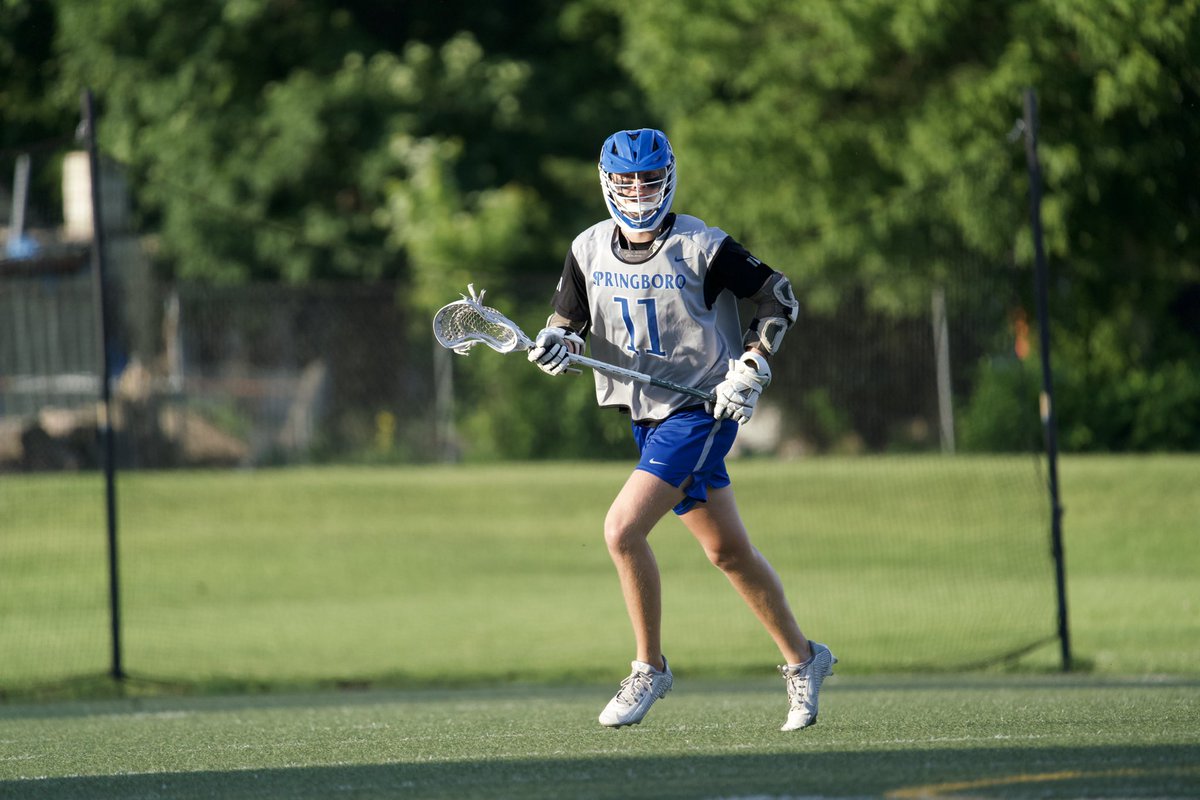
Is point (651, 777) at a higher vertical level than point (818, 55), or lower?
lower

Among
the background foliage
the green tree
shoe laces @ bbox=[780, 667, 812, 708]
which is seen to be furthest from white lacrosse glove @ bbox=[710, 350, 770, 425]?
the green tree

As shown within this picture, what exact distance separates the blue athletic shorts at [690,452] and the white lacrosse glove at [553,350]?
41cm

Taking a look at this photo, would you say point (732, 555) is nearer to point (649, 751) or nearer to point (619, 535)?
point (619, 535)

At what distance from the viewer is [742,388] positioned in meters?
6.02

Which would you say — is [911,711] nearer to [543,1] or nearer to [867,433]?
[867,433]

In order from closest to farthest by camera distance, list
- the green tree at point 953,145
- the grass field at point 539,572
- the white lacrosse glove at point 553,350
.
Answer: the white lacrosse glove at point 553,350 → the grass field at point 539,572 → the green tree at point 953,145

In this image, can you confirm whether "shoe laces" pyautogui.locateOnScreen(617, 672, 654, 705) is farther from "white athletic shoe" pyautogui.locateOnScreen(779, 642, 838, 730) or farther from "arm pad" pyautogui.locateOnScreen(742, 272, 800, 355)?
A: "arm pad" pyautogui.locateOnScreen(742, 272, 800, 355)

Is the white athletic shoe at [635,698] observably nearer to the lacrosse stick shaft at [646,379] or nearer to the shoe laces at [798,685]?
the shoe laces at [798,685]

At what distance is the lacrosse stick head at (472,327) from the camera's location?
6.55 meters

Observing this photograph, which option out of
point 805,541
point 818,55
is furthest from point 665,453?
point 818,55

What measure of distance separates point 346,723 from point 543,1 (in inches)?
1167

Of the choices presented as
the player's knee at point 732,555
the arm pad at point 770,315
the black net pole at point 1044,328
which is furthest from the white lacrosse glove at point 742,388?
the black net pole at point 1044,328

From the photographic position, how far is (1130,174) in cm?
1822

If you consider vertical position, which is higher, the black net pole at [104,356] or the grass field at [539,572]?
the black net pole at [104,356]
